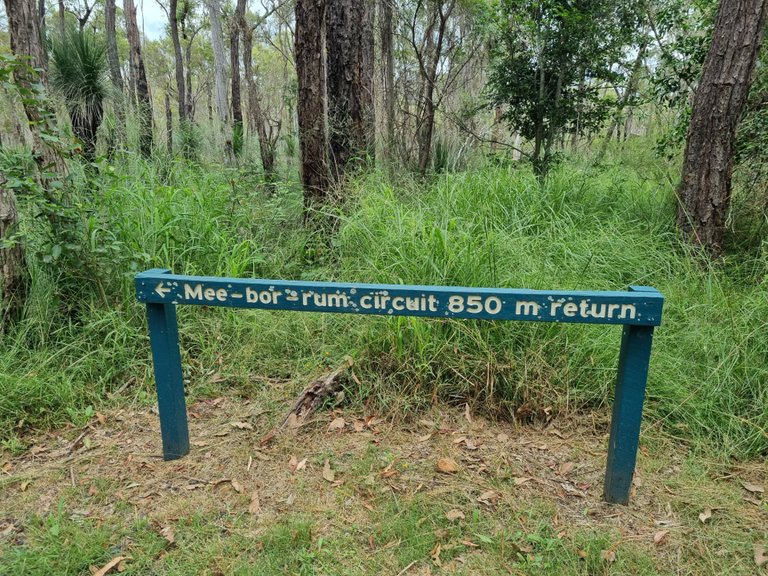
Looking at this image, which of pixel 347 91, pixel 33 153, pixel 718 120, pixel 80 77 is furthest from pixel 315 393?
pixel 80 77

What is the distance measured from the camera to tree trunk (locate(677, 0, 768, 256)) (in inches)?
159

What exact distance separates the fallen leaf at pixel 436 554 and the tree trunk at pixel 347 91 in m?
3.60

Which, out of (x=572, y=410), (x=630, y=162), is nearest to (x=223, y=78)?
(x=630, y=162)

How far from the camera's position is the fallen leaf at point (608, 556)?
2016 mm

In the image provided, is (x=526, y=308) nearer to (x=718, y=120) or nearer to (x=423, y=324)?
(x=423, y=324)

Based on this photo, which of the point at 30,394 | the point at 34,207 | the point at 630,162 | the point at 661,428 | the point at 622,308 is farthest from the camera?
the point at 630,162

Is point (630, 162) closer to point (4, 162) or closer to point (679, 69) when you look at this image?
point (679, 69)

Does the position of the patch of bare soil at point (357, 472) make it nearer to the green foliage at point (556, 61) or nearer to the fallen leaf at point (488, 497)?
the fallen leaf at point (488, 497)

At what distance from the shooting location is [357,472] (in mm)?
2549

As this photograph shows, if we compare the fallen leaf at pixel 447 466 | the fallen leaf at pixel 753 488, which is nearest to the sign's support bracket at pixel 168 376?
the fallen leaf at pixel 447 466

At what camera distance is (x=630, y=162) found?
23.5 feet

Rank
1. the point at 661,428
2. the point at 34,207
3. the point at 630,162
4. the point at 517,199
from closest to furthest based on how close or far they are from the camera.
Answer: the point at 661,428
the point at 34,207
the point at 517,199
the point at 630,162

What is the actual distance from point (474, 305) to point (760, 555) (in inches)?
58.6

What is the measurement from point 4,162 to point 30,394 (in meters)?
1.39
